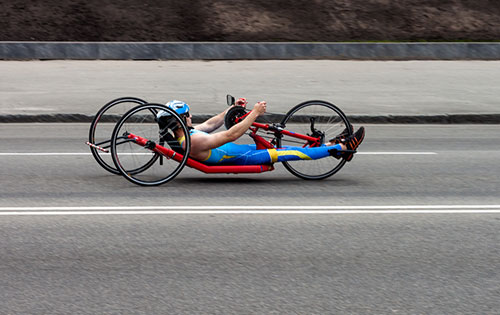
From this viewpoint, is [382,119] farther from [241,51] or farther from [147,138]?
[241,51]

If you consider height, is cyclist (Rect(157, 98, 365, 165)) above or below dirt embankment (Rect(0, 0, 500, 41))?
below

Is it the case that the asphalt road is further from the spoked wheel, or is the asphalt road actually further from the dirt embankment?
the dirt embankment

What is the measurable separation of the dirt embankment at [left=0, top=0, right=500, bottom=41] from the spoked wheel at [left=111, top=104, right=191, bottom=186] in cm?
1308

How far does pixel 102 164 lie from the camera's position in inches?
332

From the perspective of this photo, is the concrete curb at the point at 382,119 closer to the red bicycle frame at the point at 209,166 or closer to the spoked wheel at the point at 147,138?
the spoked wheel at the point at 147,138

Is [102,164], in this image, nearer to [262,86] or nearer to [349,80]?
[262,86]

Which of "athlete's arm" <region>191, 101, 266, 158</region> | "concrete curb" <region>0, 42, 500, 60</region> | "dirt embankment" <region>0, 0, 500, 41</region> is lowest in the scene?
"athlete's arm" <region>191, 101, 266, 158</region>

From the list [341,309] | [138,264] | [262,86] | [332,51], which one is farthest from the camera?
[332,51]

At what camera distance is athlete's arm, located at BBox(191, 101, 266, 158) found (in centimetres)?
772

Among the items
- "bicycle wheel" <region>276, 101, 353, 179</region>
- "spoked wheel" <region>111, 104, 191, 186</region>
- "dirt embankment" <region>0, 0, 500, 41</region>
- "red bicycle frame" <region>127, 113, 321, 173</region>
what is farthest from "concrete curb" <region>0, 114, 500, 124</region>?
"dirt embankment" <region>0, 0, 500, 41</region>

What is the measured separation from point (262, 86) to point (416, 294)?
37.4ft

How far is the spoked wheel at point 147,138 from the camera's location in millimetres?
7738

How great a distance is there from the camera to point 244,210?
680 cm

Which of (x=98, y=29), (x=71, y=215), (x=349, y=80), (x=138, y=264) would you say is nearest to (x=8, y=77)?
(x=98, y=29)
